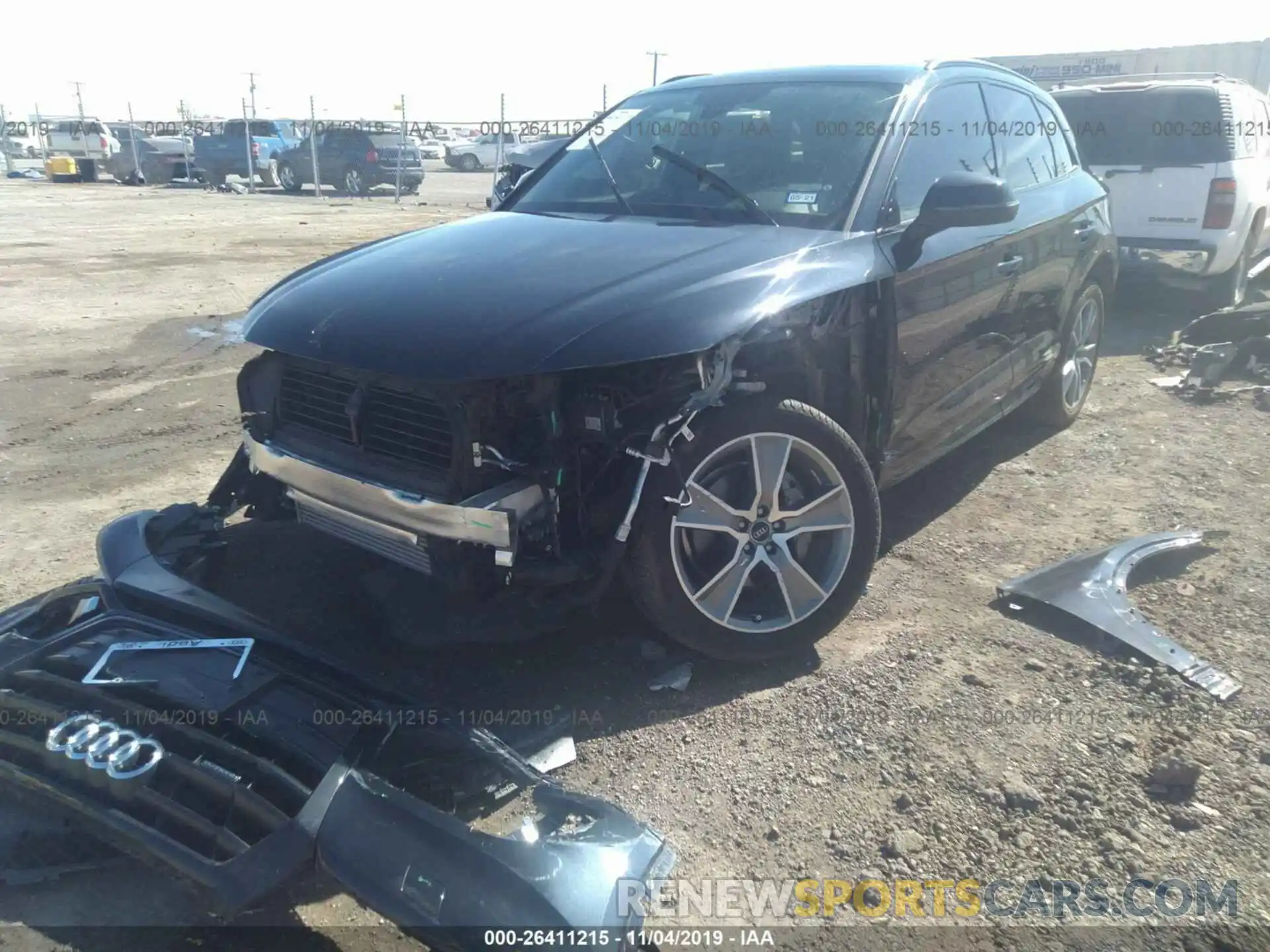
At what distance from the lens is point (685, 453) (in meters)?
2.94

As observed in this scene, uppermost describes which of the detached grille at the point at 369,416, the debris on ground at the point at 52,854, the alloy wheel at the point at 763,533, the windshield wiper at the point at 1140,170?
the windshield wiper at the point at 1140,170

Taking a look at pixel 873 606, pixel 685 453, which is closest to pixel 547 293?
pixel 685 453

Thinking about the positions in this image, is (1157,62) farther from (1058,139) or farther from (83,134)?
(83,134)

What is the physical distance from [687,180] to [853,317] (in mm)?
954

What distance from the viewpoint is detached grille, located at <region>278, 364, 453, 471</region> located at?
2.86 metres

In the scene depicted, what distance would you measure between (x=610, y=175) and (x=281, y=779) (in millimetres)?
2866

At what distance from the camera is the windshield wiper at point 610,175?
391 cm

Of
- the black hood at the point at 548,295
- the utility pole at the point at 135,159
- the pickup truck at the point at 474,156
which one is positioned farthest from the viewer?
the pickup truck at the point at 474,156

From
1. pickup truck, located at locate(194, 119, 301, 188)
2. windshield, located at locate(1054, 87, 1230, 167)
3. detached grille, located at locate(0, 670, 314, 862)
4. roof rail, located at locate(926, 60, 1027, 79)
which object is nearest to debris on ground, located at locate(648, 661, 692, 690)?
detached grille, located at locate(0, 670, 314, 862)

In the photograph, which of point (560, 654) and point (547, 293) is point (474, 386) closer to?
point (547, 293)

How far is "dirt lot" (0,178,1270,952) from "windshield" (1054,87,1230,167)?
345 cm

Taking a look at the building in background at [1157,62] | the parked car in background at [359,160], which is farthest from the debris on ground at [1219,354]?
the parked car in background at [359,160]

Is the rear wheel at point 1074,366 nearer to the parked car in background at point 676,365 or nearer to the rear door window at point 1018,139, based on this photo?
the rear door window at point 1018,139

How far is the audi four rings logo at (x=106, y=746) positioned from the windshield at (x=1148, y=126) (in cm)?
901
